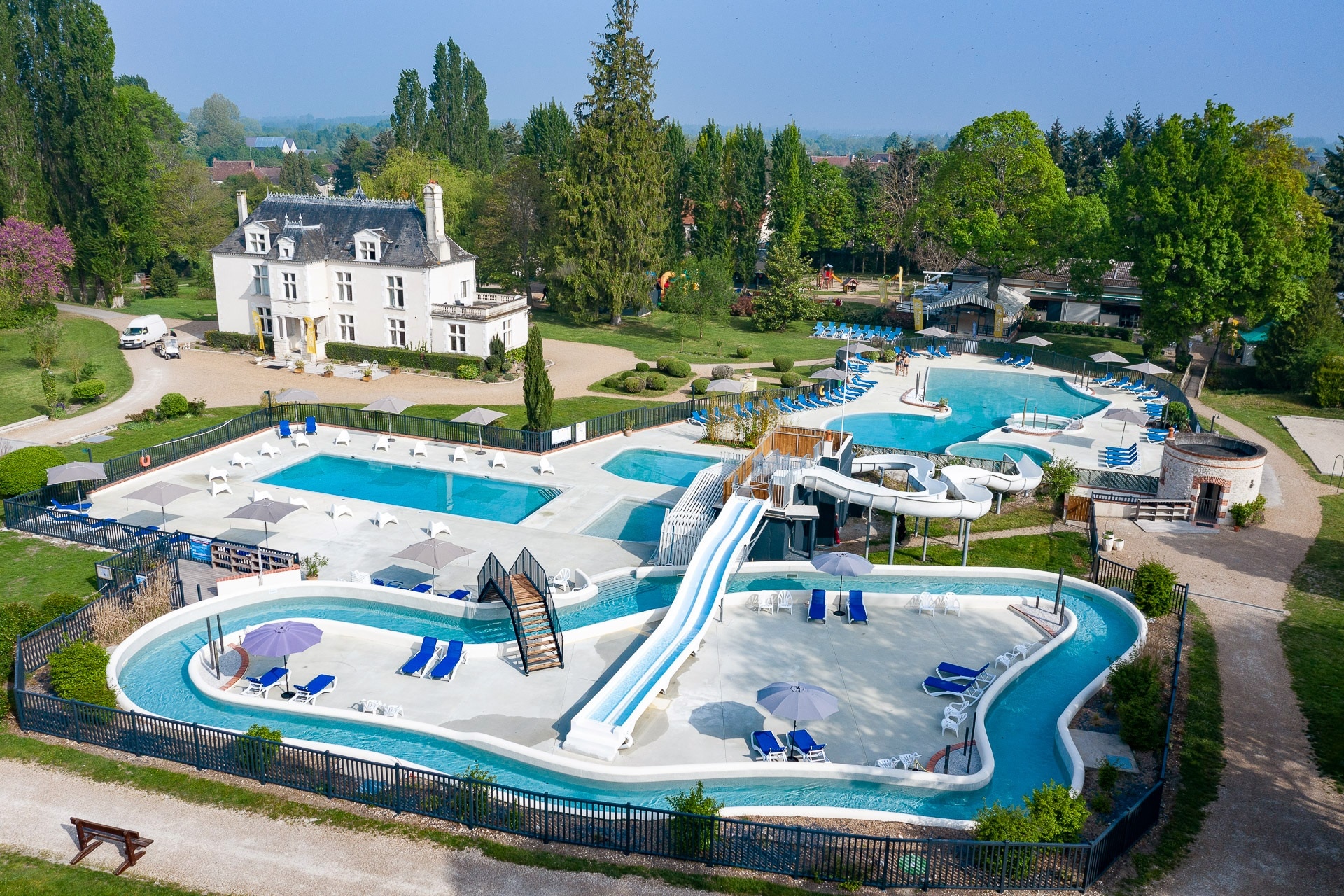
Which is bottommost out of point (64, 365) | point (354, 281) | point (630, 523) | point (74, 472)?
point (630, 523)

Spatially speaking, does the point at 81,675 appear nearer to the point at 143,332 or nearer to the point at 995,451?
the point at 995,451

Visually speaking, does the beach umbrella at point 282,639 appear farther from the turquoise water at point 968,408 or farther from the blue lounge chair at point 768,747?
the turquoise water at point 968,408

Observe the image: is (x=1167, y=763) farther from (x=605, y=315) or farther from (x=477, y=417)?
(x=605, y=315)

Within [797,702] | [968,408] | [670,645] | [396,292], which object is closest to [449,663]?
[670,645]

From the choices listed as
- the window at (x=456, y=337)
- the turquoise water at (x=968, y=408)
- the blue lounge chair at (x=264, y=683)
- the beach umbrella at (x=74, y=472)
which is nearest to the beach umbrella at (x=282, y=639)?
the blue lounge chair at (x=264, y=683)

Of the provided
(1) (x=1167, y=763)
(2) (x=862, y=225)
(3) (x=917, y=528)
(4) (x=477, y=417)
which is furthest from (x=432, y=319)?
(2) (x=862, y=225)

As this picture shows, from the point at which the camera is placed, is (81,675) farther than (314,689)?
No
